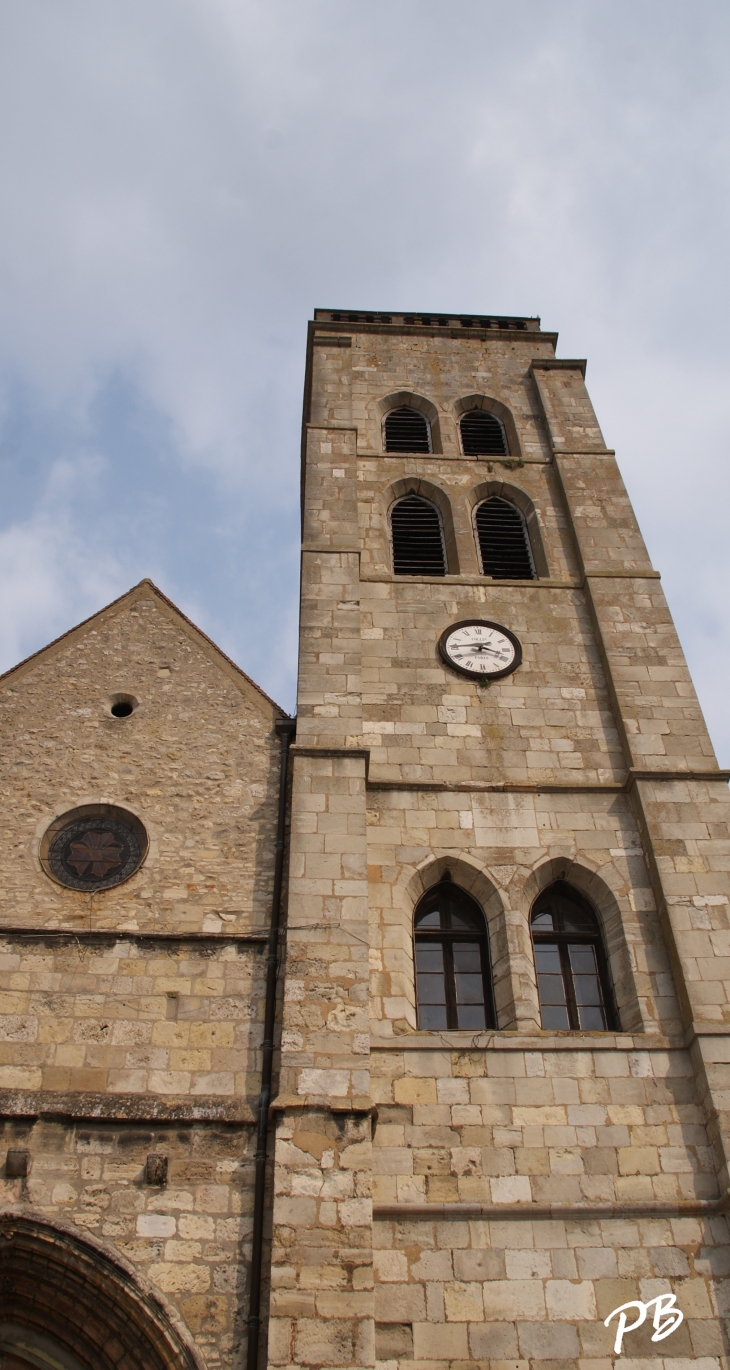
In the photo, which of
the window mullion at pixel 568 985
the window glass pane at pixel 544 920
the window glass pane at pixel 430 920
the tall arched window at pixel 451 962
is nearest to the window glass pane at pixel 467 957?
the tall arched window at pixel 451 962

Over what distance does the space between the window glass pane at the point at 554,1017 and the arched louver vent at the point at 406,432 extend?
849 cm

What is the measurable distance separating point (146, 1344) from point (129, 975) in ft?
8.20

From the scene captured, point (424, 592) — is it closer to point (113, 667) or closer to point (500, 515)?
point (500, 515)

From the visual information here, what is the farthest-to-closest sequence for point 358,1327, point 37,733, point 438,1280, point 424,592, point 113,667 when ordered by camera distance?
point 424,592 → point 113,667 → point 37,733 → point 438,1280 → point 358,1327

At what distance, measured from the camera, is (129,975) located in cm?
871

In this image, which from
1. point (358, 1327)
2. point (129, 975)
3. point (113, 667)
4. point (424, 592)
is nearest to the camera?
point (358, 1327)

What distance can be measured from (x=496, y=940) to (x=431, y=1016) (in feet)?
2.72

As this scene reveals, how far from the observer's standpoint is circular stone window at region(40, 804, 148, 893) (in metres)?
9.42

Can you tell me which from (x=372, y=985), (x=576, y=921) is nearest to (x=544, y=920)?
(x=576, y=921)

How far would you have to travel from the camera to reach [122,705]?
10992 mm

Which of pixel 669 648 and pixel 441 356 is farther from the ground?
pixel 441 356

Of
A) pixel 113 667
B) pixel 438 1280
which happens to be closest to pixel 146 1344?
pixel 438 1280

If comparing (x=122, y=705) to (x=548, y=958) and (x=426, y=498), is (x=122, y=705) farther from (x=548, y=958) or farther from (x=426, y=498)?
Answer: (x=426, y=498)
